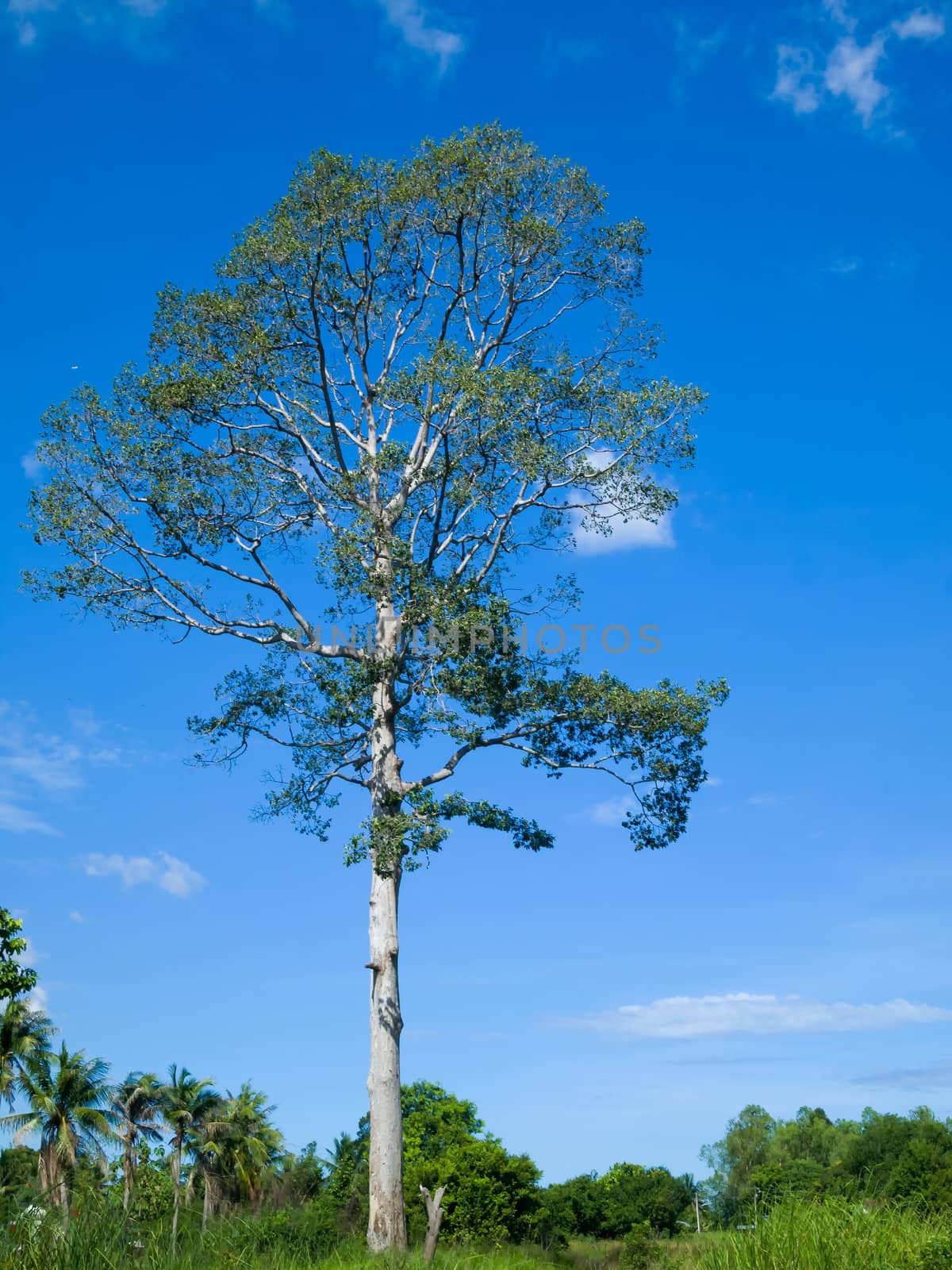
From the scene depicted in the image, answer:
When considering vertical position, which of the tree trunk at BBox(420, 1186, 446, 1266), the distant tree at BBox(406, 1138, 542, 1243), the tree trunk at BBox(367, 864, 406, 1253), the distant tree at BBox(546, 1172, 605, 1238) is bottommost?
the distant tree at BBox(546, 1172, 605, 1238)

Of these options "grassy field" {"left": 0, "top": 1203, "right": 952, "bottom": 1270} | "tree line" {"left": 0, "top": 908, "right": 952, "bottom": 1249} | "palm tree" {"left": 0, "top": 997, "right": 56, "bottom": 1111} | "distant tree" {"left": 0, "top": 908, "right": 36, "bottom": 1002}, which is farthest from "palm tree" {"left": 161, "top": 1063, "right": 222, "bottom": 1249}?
"grassy field" {"left": 0, "top": 1203, "right": 952, "bottom": 1270}

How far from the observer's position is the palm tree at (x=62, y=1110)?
29922mm

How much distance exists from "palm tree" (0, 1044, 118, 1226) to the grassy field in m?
22.4

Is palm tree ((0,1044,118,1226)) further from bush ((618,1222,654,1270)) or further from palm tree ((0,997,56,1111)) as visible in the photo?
bush ((618,1222,654,1270))

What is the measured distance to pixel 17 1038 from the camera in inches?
1155

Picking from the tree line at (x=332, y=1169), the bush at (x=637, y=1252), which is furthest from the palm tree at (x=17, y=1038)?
the bush at (x=637, y=1252)

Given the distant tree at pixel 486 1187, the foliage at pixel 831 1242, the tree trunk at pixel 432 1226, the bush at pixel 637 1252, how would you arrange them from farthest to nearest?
the distant tree at pixel 486 1187 → the bush at pixel 637 1252 → the tree trunk at pixel 432 1226 → the foliage at pixel 831 1242

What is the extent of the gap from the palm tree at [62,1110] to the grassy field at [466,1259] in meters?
22.4

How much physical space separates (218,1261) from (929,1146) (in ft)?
80.6

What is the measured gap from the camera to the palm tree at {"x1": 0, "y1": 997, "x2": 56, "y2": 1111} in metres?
28.9

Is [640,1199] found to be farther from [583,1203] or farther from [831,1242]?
[831,1242]

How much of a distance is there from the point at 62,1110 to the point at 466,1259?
2377 centimetres

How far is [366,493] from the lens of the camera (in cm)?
1750

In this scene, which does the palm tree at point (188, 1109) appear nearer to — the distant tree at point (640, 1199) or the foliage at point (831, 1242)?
the distant tree at point (640, 1199)
